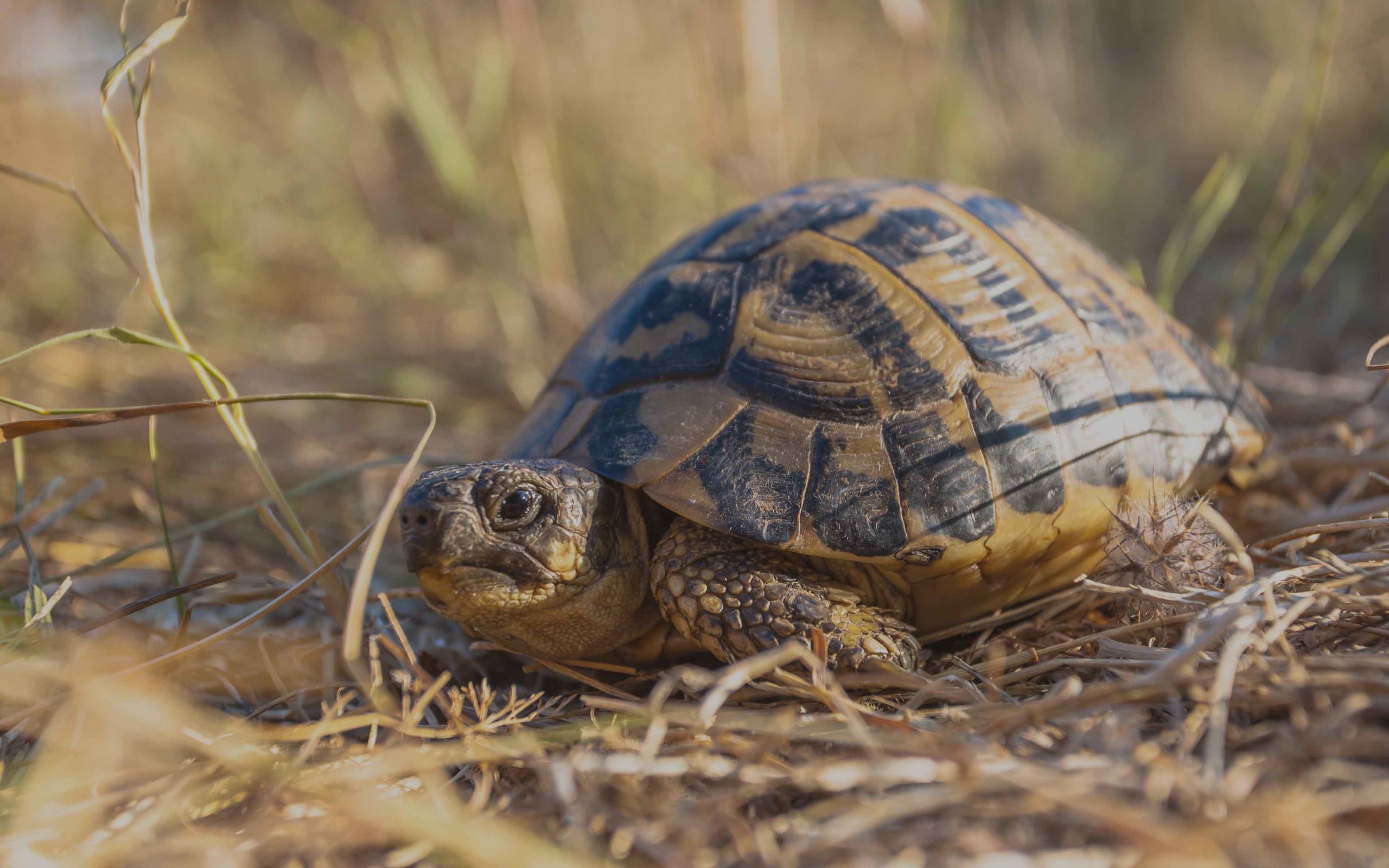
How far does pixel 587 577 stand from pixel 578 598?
49mm

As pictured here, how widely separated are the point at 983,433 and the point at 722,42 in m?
2.92

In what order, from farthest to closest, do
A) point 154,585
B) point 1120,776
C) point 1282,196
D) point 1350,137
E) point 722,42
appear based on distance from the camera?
point 1350,137
point 722,42
point 1282,196
point 154,585
point 1120,776

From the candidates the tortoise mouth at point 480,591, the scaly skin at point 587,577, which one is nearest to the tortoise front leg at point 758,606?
the scaly skin at point 587,577

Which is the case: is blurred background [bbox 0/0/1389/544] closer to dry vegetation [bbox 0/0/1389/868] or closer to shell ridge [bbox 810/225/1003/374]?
dry vegetation [bbox 0/0/1389/868]

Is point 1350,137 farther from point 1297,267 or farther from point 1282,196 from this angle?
point 1282,196

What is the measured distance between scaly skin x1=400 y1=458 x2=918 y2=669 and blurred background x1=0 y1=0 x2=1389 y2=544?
5.45 ft

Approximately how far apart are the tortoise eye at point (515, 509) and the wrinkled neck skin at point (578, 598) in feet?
0.29

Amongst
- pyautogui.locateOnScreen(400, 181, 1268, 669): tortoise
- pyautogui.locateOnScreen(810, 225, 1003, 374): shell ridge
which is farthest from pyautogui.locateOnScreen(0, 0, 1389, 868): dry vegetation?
pyautogui.locateOnScreen(810, 225, 1003, 374): shell ridge

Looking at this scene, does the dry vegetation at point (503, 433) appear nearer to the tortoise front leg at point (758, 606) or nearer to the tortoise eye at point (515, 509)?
the tortoise front leg at point (758, 606)

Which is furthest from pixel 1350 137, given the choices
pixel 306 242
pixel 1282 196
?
pixel 306 242

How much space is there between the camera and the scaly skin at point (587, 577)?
171 cm

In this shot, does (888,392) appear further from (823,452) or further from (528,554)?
(528,554)

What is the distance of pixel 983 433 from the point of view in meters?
1.90

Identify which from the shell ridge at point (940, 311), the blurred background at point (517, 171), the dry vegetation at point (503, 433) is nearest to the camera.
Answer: the dry vegetation at point (503, 433)
